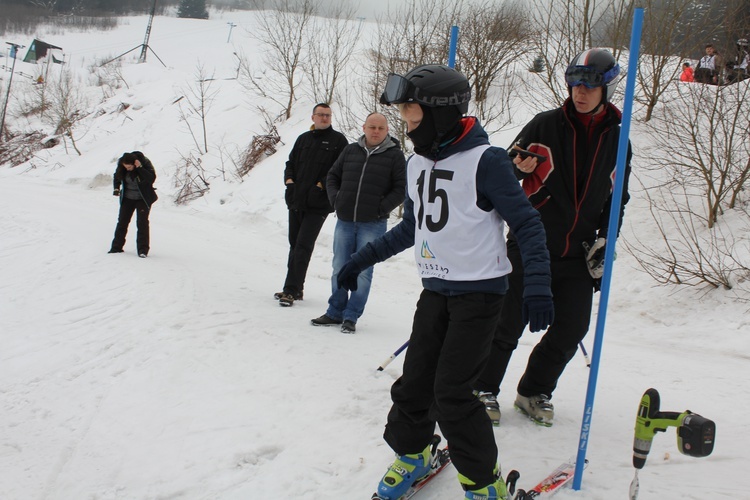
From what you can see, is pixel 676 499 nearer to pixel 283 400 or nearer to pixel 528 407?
pixel 528 407

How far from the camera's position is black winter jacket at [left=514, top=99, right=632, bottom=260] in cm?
326

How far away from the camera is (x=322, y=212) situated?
6449mm

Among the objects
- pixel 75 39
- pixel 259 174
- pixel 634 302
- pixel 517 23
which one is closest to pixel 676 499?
pixel 634 302

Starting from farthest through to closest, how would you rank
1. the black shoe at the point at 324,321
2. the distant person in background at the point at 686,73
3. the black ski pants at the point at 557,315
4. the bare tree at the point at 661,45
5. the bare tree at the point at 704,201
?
the bare tree at the point at 661,45 < the distant person in background at the point at 686,73 < the bare tree at the point at 704,201 < the black shoe at the point at 324,321 < the black ski pants at the point at 557,315

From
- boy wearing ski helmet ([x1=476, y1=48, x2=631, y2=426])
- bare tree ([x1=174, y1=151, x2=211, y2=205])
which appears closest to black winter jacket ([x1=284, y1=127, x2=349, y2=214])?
boy wearing ski helmet ([x1=476, y1=48, x2=631, y2=426])

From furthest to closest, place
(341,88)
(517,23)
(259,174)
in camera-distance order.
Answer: (341,88) < (259,174) < (517,23)

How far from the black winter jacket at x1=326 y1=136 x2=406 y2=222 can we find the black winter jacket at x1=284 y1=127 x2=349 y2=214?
2.08 ft

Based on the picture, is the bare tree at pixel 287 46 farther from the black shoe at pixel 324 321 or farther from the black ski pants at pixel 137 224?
the black shoe at pixel 324 321

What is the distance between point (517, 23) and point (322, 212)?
1237 centimetres

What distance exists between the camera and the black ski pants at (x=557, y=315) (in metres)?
3.33

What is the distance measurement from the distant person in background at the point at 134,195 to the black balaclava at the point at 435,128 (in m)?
7.18

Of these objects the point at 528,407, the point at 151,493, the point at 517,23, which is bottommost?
the point at 151,493

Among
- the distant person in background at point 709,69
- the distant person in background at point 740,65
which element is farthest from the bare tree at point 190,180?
the distant person in background at point 740,65

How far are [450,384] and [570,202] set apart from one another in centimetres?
140
